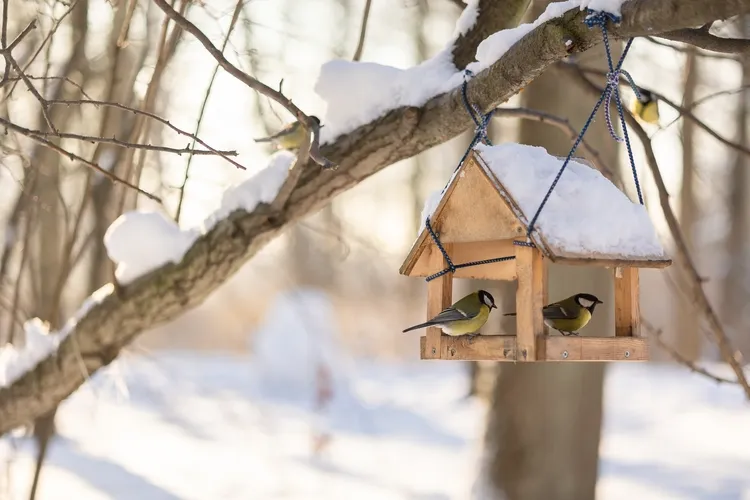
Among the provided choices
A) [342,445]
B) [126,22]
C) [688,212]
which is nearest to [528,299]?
[126,22]

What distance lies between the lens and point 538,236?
2.35m

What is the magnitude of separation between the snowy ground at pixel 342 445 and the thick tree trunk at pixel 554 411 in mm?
278

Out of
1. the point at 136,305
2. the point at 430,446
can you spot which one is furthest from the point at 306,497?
the point at 136,305

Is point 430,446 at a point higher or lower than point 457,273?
higher

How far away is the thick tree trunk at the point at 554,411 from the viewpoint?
208 inches

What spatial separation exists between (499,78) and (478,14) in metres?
0.77

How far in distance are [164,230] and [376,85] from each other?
3.91 ft

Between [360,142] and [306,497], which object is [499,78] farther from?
[306,497]

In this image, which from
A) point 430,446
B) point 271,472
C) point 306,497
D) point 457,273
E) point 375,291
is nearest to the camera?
point 457,273

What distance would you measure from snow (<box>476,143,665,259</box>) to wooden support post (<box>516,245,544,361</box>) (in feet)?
0.39

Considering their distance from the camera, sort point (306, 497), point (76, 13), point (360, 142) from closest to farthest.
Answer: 1. point (360, 142)
2. point (76, 13)
3. point (306, 497)

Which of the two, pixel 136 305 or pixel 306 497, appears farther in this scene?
pixel 306 497

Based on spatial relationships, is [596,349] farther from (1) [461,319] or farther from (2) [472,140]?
(2) [472,140]

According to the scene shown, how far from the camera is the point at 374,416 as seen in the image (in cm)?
1058
